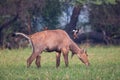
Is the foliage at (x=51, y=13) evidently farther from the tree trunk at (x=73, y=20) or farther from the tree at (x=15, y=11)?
the tree at (x=15, y=11)

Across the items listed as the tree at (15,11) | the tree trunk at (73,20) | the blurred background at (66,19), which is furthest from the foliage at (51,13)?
the tree at (15,11)

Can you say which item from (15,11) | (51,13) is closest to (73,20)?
(51,13)

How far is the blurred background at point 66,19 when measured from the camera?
2509cm

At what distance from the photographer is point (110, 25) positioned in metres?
28.5

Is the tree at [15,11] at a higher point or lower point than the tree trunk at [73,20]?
higher

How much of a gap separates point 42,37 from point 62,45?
2.56ft

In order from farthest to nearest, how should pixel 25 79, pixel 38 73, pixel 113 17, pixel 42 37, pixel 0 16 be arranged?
pixel 113 17 → pixel 0 16 → pixel 42 37 → pixel 38 73 → pixel 25 79

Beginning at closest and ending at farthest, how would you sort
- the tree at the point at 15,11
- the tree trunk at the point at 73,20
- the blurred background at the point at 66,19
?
1. the tree at the point at 15,11
2. the blurred background at the point at 66,19
3. the tree trunk at the point at 73,20

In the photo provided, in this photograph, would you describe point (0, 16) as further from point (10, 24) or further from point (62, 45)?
point (62, 45)

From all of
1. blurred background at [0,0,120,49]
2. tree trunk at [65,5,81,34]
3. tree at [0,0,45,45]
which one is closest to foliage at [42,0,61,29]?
blurred background at [0,0,120,49]

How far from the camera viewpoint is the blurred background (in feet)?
82.3

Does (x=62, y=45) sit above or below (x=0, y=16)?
above

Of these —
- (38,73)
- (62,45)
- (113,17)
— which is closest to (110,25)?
(113,17)

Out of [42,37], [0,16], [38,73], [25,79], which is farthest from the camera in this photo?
[0,16]
